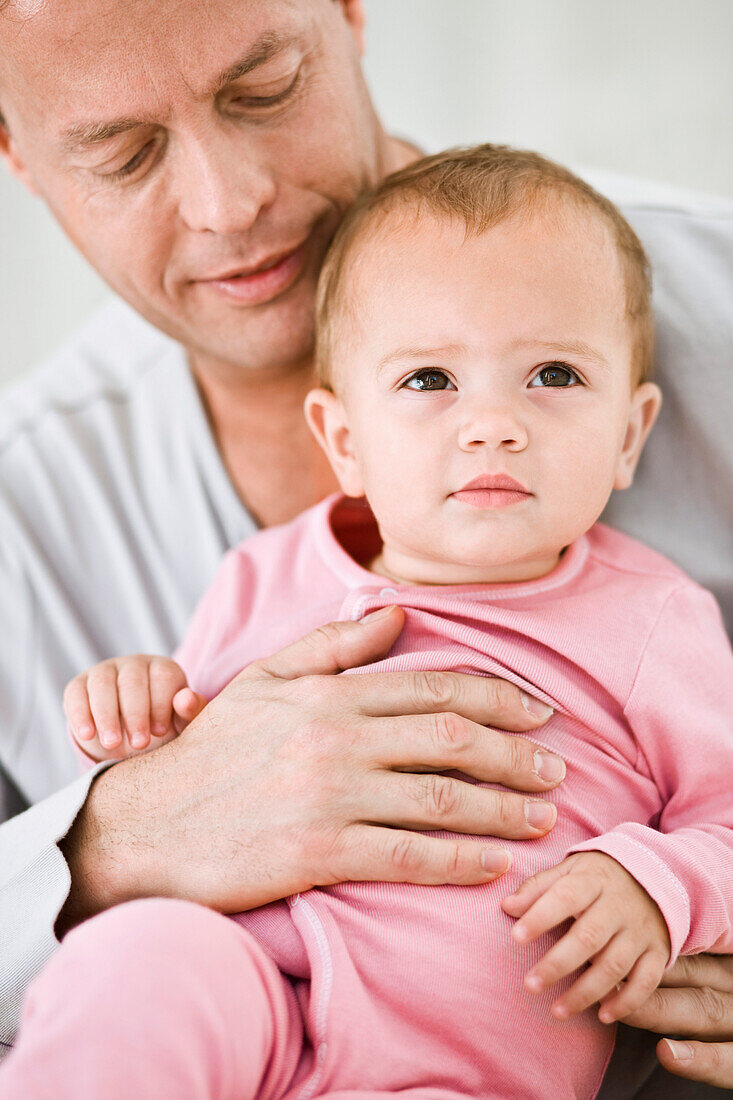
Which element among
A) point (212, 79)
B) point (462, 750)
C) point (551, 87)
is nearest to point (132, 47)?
point (212, 79)

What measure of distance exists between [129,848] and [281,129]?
2.98 feet

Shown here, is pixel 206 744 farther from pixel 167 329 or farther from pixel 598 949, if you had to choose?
pixel 167 329

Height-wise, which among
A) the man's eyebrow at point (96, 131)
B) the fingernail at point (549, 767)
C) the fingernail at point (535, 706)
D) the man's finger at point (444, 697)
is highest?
the man's eyebrow at point (96, 131)

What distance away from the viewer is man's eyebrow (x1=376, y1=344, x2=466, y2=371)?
3.55 ft

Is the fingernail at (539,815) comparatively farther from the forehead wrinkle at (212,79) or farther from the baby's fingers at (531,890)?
the forehead wrinkle at (212,79)

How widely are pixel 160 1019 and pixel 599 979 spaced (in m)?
0.40

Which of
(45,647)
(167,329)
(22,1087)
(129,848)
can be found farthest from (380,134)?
(22,1087)

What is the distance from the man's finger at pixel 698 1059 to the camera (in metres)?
1.02

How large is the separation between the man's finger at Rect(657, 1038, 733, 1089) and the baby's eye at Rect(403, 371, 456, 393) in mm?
713

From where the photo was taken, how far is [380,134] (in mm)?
1553

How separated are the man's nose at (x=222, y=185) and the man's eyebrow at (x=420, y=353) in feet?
1.05

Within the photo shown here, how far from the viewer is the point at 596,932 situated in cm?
93

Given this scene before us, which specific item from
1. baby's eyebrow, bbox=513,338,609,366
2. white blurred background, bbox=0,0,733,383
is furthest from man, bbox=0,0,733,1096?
white blurred background, bbox=0,0,733,383

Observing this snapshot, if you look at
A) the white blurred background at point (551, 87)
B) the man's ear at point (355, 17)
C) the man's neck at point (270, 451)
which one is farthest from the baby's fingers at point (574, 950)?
the white blurred background at point (551, 87)
